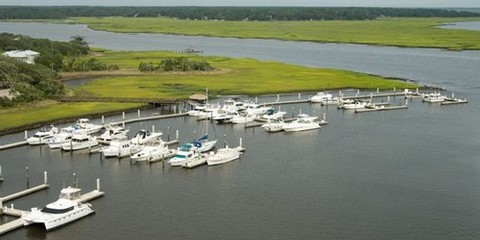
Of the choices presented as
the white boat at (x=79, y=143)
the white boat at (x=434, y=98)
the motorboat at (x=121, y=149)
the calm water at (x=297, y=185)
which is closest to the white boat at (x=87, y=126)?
the white boat at (x=79, y=143)

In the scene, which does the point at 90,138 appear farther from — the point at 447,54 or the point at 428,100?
the point at 447,54

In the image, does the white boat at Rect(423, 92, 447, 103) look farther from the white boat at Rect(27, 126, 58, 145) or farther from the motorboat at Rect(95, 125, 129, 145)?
the white boat at Rect(27, 126, 58, 145)

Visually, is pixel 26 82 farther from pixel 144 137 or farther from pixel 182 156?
pixel 182 156

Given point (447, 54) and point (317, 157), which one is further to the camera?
point (447, 54)

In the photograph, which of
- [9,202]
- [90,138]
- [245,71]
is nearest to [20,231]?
[9,202]

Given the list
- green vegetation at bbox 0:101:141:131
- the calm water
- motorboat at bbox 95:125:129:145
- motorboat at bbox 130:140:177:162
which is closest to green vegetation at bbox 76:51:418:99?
green vegetation at bbox 0:101:141:131

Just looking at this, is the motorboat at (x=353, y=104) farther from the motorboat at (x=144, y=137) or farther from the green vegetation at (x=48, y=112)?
the motorboat at (x=144, y=137)
